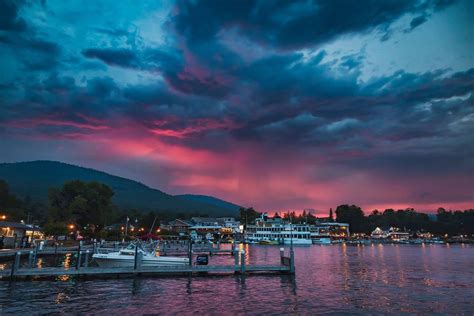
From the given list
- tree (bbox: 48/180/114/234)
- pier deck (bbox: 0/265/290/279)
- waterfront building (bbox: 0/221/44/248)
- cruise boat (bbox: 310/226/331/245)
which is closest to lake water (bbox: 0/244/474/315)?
pier deck (bbox: 0/265/290/279)

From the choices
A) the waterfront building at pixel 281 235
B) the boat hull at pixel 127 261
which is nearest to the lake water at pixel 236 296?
the boat hull at pixel 127 261

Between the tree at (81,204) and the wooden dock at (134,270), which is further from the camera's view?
the tree at (81,204)

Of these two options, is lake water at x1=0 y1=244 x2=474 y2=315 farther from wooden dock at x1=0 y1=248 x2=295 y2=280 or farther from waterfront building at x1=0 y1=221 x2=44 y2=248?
waterfront building at x1=0 y1=221 x2=44 y2=248

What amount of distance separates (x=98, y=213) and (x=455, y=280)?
83.8 meters

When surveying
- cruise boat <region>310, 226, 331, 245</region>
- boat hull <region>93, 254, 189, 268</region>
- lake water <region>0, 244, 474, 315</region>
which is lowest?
lake water <region>0, 244, 474, 315</region>

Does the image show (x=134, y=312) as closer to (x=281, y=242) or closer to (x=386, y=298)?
(x=386, y=298)

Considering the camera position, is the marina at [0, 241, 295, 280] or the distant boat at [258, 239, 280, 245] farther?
the distant boat at [258, 239, 280, 245]

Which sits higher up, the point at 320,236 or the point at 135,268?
the point at 320,236

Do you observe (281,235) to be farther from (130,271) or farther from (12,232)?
(130,271)

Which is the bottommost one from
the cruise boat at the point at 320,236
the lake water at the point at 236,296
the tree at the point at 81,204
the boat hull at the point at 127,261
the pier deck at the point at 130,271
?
the lake water at the point at 236,296

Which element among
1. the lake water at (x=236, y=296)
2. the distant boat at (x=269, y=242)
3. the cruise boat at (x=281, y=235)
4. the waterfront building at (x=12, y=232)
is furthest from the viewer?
the cruise boat at (x=281, y=235)

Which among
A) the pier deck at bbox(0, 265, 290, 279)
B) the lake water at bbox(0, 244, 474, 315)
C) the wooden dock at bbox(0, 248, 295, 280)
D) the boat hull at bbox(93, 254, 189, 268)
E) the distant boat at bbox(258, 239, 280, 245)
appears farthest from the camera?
the distant boat at bbox(258, 239, 280, 245)

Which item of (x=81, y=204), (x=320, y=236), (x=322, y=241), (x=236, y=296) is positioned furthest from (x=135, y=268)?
(x=320, y=236)

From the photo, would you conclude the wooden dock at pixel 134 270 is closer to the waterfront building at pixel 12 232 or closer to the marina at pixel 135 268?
the marina at pixel 135 268
